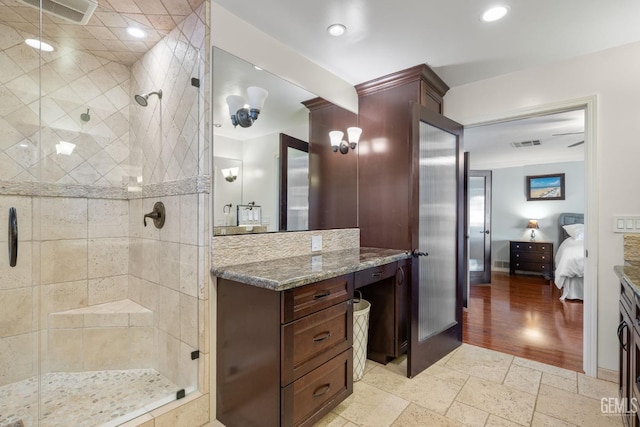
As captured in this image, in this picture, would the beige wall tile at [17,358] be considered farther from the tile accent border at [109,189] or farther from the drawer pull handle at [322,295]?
the drawer pull handle at [322,295]

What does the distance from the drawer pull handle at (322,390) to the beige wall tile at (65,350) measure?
68.0 inches

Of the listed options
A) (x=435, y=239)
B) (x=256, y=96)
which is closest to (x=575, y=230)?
(x=435, y=239)

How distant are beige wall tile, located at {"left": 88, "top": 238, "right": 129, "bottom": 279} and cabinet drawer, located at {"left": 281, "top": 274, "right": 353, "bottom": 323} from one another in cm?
179

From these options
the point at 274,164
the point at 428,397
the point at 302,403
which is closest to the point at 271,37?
the point at 274,164

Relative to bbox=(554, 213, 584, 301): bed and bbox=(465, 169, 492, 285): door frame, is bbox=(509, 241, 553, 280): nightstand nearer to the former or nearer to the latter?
bbox=(554, 213, 584, 301): bed

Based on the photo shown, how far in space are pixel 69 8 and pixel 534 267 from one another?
7159 millimetres

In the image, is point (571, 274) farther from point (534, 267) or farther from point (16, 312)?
point (16, 312)

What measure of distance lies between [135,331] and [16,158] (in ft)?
4.60

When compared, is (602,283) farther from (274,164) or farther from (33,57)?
(33,57)

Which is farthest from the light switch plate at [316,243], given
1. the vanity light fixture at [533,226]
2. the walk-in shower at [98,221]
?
the vanity light fixture at [533,226]

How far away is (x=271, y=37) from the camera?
6.97 feet

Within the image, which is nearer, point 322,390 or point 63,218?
point 322,390

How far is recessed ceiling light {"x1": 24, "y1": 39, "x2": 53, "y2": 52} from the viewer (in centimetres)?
210

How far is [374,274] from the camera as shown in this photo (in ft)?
6.77
